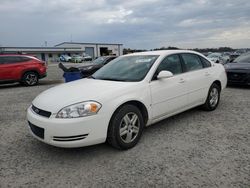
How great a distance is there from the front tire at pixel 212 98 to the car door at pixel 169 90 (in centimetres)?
106

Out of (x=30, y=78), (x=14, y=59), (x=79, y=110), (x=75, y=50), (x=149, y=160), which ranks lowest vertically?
(x=149, y=160)

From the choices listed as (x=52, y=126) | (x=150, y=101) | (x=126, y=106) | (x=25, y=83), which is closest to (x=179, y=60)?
(x=150, y=101)

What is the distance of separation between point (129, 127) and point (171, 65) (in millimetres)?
1645

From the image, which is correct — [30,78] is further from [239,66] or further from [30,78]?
[239,66]

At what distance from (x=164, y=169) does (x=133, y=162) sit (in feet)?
1.47

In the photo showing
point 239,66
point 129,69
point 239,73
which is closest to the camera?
point 129,69

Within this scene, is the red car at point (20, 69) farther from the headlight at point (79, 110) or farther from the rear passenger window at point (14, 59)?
the headlight at point (79, 110)

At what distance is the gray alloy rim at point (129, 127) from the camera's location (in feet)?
11.7

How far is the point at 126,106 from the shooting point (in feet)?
11.8

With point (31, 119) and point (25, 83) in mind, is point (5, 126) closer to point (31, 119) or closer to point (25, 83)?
point (31, 119)

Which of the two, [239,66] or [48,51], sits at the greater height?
[48,51]

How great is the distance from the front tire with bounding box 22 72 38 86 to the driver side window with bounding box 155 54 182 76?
874 centimetres

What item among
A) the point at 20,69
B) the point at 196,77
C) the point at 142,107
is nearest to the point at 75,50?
Answer: the point at 20,69

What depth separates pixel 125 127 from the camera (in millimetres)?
3596
